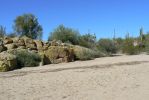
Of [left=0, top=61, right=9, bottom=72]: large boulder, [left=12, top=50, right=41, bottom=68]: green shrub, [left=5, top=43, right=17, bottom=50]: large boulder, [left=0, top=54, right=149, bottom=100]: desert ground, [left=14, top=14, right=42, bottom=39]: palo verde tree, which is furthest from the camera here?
[left=14, top=14, right=42, bottom=39]: palo verde tree

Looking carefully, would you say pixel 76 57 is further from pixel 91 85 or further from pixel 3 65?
pixel 91 85

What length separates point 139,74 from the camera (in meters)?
18.1

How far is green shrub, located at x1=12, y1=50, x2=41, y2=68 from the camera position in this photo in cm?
2491

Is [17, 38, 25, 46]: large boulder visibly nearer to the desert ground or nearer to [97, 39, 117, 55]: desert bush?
the desert ground

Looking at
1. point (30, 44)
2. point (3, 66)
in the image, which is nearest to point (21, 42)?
point (30, 44)

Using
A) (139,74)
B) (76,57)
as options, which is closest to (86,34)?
(76,57)

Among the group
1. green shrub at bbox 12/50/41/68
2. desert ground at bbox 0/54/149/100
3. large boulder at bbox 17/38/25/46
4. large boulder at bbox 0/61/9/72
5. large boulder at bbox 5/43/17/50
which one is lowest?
desert ground at bbox 0/54/149/100

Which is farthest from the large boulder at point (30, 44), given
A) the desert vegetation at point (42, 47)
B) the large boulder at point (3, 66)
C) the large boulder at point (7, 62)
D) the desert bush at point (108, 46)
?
the desert bush at point (108, 46)

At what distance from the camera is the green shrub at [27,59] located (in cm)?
2491

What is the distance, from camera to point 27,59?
82.7 feet

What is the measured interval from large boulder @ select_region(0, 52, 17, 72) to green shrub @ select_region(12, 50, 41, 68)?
0.94 meters

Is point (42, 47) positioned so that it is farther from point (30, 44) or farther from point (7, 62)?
point (7, 62)

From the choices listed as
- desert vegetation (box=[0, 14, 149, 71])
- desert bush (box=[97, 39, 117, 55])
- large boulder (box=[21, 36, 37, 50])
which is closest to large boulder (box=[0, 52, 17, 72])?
desert vegetation (box=[0, 14, 149, 71])

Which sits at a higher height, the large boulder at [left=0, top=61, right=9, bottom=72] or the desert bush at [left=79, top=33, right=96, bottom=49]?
the desert bush at [left=79, top=33, right=96, bottom=49]
